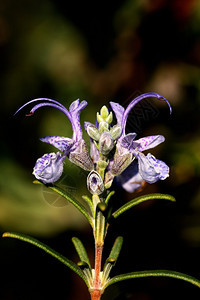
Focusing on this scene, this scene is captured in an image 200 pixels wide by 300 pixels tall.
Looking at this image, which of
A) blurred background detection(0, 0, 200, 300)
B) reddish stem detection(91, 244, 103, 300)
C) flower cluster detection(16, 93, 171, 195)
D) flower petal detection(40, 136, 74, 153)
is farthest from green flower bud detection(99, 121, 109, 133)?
blurred background detection(0, 0, 200, 300)

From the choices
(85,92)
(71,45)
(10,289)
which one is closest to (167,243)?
(10,289)

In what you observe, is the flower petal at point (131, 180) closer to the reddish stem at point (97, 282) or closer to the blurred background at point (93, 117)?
the reddish stem at point (97, 282)

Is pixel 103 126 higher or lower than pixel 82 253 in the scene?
higher

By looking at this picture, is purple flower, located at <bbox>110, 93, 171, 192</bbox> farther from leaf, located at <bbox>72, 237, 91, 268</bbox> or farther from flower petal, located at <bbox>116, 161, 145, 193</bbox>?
leaf, located at <bbox>72, 237, 91, 268</bbox>

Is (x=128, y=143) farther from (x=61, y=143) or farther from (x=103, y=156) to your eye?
(x=61, y=143)

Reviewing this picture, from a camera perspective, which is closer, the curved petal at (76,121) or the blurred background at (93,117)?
the curved petal at (76,121)

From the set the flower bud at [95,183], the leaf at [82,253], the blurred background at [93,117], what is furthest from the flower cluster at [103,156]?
the blurred background at [93,117]

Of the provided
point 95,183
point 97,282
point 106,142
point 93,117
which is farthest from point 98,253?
point 93,117
